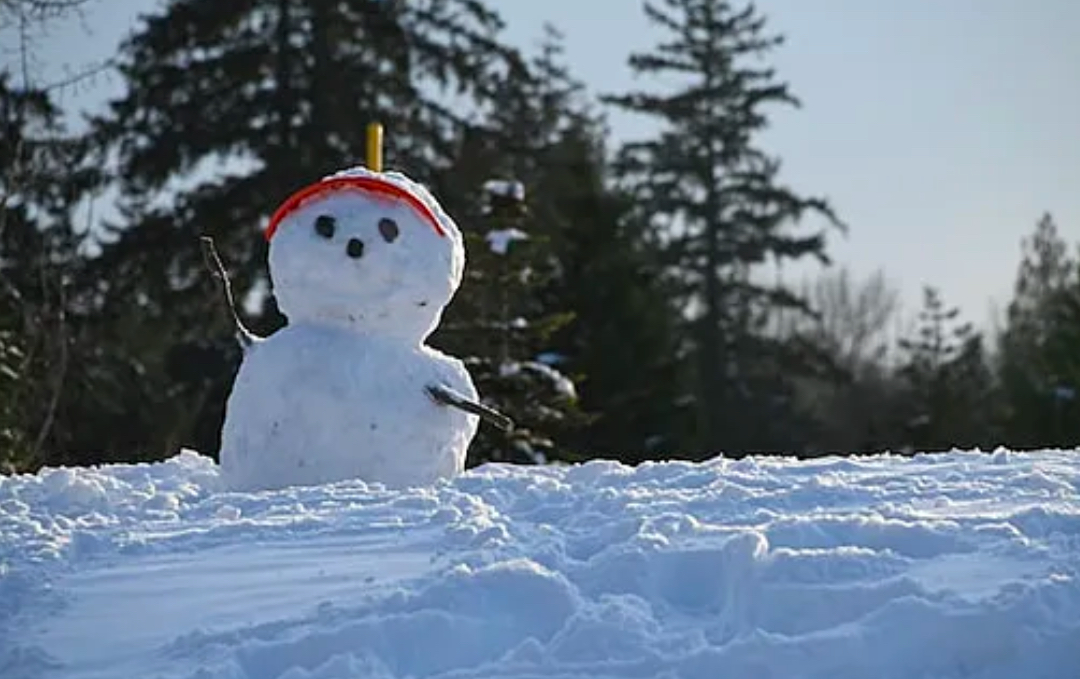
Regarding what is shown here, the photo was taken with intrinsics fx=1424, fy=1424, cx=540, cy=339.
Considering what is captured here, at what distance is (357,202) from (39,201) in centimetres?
1171

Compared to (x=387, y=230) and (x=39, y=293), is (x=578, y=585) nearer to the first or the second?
(x=387, y=230)

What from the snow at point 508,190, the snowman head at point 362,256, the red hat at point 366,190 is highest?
the snow at point 508,190

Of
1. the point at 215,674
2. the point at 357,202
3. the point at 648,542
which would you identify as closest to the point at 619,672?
the point at 648,542

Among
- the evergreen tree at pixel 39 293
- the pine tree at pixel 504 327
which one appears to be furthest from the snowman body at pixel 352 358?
the pine tree at pixel 504 327

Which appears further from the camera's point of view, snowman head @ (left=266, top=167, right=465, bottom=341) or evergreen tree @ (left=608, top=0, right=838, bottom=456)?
evergreen tree @ (left=608, top=0, right=838, bottom=456)

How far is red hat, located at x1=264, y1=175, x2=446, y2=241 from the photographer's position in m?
8.36

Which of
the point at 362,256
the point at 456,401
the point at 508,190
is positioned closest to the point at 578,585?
the point at 456,401

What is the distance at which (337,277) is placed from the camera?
823cm

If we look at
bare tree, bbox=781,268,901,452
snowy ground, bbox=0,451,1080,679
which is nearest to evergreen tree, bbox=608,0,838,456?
bare tree, bbox=781,268,901,452

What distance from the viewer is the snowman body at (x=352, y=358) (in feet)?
26.4

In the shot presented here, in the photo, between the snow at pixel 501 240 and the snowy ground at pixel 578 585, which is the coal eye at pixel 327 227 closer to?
the snowy ground at pixel 578 585

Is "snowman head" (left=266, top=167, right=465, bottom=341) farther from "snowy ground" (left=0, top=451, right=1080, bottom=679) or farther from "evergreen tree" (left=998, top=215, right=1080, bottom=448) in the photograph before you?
"evergreen tree" (left=998, top=215, right=1080, bottom=448)

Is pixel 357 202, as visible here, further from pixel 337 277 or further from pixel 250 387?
pixel 250 387

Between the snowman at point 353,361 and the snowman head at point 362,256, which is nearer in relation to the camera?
the snowman at point 353,361
